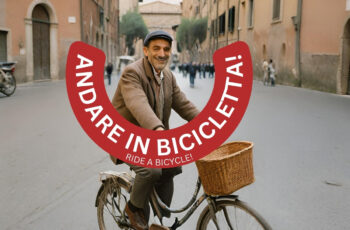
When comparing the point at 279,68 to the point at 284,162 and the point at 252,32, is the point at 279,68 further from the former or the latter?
the point at 284,162

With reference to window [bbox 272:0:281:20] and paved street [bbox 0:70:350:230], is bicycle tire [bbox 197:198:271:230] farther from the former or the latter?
window [bbox 272:0:281:20]

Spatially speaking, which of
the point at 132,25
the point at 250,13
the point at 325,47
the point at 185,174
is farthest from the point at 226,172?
the point at 132,25

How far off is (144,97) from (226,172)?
0.71 metres

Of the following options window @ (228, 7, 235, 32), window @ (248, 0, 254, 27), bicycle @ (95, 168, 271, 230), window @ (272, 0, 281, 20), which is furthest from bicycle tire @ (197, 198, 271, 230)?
window @ (228, 7, 235, 32)

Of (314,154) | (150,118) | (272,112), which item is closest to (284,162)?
(314,154)

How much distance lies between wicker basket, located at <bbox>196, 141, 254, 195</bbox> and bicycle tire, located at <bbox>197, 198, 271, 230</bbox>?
172 mm

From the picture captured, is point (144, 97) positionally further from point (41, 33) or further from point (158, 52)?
point (41, 33)

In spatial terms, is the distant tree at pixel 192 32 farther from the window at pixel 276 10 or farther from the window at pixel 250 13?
the window at pixel 276 10

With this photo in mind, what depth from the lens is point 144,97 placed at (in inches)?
107

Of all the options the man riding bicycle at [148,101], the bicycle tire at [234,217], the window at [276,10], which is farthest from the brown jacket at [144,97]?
the window at [276,10]

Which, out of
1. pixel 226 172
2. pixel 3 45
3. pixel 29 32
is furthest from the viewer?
pixel 29 32

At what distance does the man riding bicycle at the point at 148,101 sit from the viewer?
107 inches

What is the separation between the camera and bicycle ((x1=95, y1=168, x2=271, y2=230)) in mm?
2576

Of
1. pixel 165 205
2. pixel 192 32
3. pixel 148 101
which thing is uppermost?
pixel 192 32
